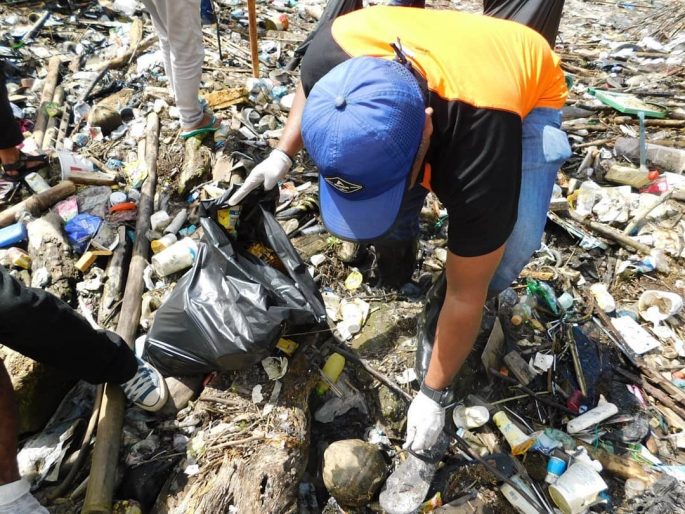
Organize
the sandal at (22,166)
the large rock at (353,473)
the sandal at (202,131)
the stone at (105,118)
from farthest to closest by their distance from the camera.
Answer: the stone at (105,118) < the sandal at (202,131) < the sandal at (22,166) < the large rock at (353,473)

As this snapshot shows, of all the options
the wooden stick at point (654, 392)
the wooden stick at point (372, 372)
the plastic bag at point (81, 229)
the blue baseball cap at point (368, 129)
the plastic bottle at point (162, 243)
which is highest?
the blue baseball cap at point (368, 129)

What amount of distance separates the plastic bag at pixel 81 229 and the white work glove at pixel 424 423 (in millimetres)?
2320

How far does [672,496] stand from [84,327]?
9.04 feet

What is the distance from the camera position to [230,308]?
1990mm

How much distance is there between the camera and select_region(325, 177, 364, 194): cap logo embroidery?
144cm

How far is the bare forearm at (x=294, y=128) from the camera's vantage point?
225 cm

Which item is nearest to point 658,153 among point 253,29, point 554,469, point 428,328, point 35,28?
point 428,328

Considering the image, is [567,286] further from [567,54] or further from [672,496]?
[567,54]

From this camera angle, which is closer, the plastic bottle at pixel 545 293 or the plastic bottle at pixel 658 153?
the plastic bottle at pixel 545 293

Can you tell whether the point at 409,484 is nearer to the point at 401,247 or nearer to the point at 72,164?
the point at 401,247

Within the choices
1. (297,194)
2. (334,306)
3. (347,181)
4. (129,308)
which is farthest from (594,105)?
(129,308)

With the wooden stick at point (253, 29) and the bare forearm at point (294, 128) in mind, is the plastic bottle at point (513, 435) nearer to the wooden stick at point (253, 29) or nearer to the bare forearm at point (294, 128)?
the bare forearm at point (294, 128)

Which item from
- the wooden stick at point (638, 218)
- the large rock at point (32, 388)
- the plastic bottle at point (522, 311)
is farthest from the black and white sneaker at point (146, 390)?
the wooden stick at point (638, 218)

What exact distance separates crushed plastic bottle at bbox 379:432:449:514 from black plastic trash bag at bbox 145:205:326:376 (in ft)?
2.56
